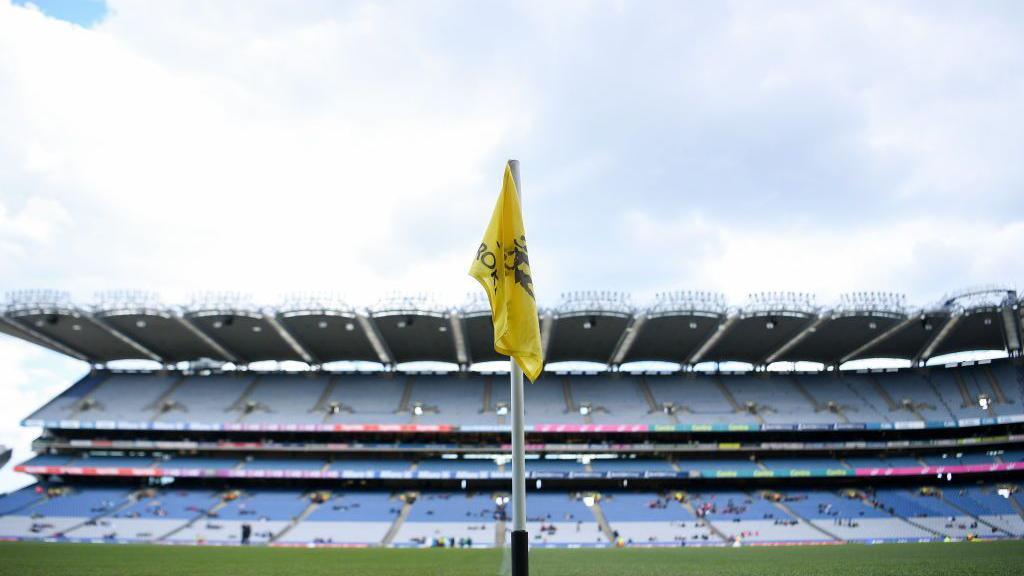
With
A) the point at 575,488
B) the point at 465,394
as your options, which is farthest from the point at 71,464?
the point at 575,488

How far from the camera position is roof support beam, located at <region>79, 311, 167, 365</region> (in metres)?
43.7

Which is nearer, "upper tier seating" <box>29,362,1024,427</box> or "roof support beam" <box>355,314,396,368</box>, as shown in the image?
"roof support beam" <box>355,314,396,368</box>

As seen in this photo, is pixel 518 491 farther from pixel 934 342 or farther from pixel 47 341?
pixel 47 341

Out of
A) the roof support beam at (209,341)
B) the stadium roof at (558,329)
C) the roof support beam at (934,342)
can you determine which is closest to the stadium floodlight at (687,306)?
the stadium roof at (558,329)

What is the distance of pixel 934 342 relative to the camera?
158 feet

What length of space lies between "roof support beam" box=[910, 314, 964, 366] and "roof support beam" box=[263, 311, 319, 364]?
4283cm

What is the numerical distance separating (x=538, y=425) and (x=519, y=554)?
1695 inches

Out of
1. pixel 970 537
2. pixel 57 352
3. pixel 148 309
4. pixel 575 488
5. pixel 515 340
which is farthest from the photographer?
pixel 57 352

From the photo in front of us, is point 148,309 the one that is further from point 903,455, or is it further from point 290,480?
point 903,455

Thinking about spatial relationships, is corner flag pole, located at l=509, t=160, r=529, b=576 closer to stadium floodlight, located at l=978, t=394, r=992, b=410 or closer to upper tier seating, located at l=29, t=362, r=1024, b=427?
upper tier seating, located at l=29, t=362, r=1024, b=427

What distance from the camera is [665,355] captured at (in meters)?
51.7

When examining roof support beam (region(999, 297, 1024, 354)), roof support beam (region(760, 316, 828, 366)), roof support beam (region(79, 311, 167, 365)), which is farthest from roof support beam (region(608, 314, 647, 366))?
roof support beam (region(79, 311, 167, 365))

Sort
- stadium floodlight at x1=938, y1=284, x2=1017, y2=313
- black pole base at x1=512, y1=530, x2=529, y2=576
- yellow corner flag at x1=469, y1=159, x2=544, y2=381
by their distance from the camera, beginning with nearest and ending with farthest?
1. black pole base at x1=512, y1=530, x2=529, y2=576
2. yellow corner flag at x1=469, y1=159, x2=544, y2=381
3. stadium floodlight at x1=938, y1=284, x2=1017, y2=313

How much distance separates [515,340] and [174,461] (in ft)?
164
